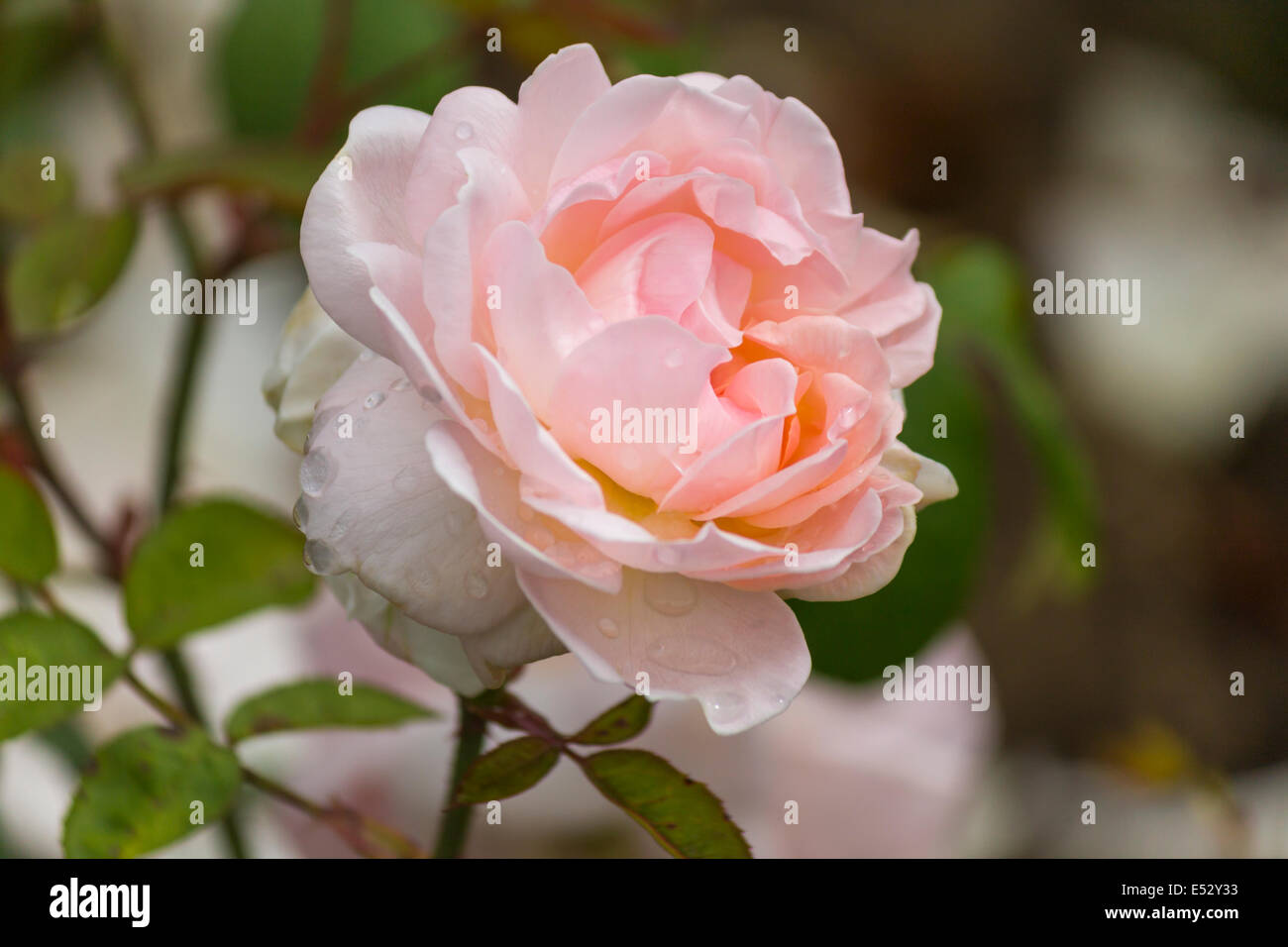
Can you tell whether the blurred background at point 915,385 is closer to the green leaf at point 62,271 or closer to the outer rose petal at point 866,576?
the green leaf at point 62,271

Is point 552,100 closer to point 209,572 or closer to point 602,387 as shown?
point 602,387

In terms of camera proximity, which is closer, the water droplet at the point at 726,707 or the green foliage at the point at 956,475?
the water droplet at the point at 726,707

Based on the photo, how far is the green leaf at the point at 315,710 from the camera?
0.33 m

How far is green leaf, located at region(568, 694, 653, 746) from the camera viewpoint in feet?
0.90

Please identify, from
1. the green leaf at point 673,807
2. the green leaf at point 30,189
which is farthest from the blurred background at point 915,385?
the green leaf at point 673,807

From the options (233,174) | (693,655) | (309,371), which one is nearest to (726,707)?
(693,655)

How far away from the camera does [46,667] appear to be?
0.99 feet

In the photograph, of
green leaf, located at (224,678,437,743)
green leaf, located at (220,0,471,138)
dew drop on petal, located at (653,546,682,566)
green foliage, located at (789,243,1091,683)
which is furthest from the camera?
green leaf, located at (220,0,471,138)

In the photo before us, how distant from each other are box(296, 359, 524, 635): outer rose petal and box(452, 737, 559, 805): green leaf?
4cm

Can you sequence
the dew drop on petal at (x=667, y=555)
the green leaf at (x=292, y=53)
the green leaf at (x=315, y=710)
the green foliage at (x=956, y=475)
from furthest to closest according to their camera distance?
the green leaf at (x=292, y=53) → the green foliage at (x=956, y=475) → the green leaf at (x=315, y=710) → the dew drop on petal at (x=667, y=555)

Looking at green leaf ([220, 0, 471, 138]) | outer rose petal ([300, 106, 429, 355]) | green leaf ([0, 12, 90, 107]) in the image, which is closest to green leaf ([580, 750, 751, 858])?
outer rose petal ([300, 106, 429, 355])

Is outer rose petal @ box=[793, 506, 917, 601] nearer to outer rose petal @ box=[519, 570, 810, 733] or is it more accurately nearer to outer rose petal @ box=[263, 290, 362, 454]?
outer rose petal @ box=[519, 570, 810, 733]

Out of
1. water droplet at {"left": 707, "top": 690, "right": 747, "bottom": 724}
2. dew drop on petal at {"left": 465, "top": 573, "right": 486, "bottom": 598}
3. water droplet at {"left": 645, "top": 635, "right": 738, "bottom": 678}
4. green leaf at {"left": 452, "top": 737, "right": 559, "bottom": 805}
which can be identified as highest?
dew drop on petal at {"left": 465, "top": 573, "right": 486, "bottom": 598}

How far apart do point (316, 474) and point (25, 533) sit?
14 centimetres
